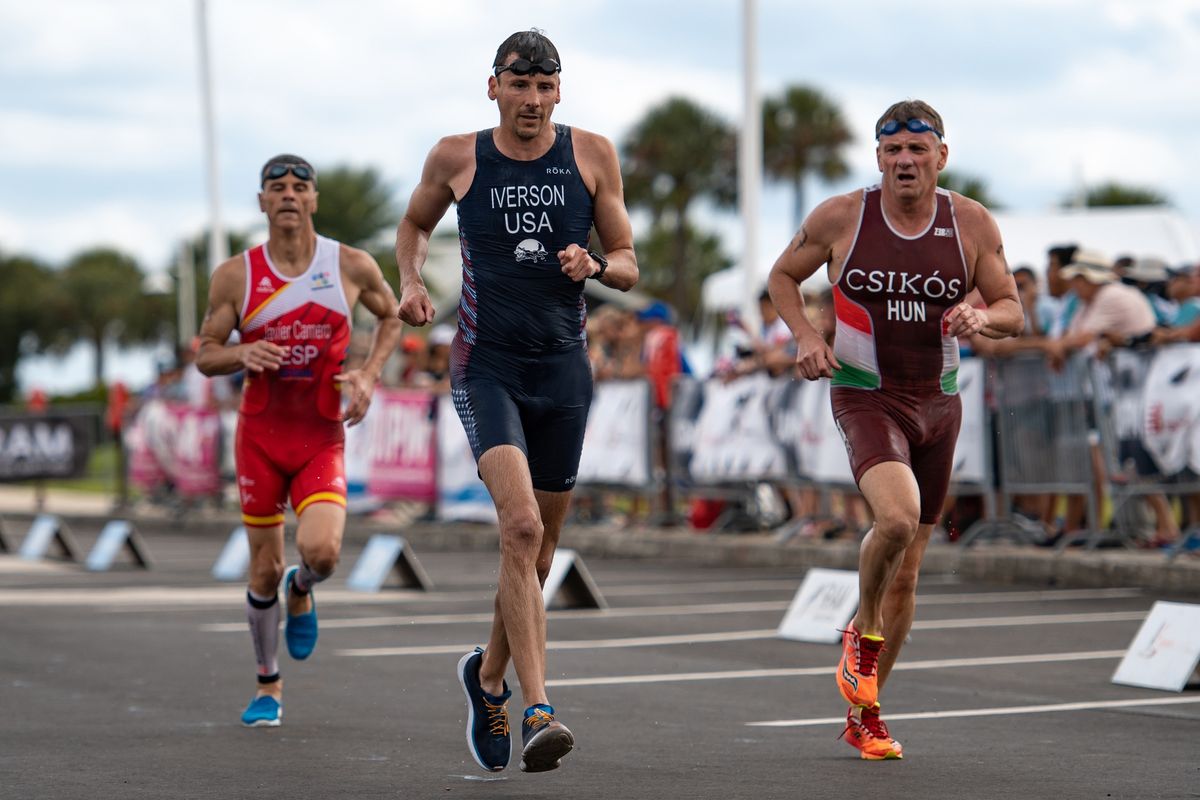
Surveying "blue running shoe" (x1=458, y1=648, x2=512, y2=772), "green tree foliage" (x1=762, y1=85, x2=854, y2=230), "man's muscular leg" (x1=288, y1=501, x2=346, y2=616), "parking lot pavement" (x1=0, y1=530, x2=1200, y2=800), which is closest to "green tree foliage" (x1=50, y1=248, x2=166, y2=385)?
"green tree foliage" (x1=762, y1=85, x2=854, y2=230)

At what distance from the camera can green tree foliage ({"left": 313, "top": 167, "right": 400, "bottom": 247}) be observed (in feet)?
203

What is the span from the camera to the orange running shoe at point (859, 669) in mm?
7289

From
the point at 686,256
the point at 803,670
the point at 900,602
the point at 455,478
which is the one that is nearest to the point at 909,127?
the point at 900,602

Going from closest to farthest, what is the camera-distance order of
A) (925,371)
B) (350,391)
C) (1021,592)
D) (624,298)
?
(925,371), (350,391), (1021,592), (624,298)

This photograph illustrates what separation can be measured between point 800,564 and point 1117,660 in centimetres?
662

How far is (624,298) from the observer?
73.1m

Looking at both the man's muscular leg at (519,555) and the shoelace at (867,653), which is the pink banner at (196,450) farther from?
the man's muscular leg at (519,555)

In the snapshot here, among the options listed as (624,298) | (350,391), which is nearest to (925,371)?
(350,391)

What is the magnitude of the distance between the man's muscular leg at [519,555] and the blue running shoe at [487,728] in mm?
319

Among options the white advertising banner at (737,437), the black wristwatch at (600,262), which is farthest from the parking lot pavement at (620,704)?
the white advertising banner at (737,437)

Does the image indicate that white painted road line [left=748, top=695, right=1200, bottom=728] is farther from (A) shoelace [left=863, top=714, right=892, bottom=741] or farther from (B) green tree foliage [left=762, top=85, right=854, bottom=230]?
(B) green tree foliage [left=762, top=85, right=854, bottom=230]

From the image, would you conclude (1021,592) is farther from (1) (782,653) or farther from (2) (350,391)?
(2) (350,391)

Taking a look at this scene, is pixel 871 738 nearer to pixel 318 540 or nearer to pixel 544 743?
pixel 544 743

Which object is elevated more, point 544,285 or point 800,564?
point 544,285
